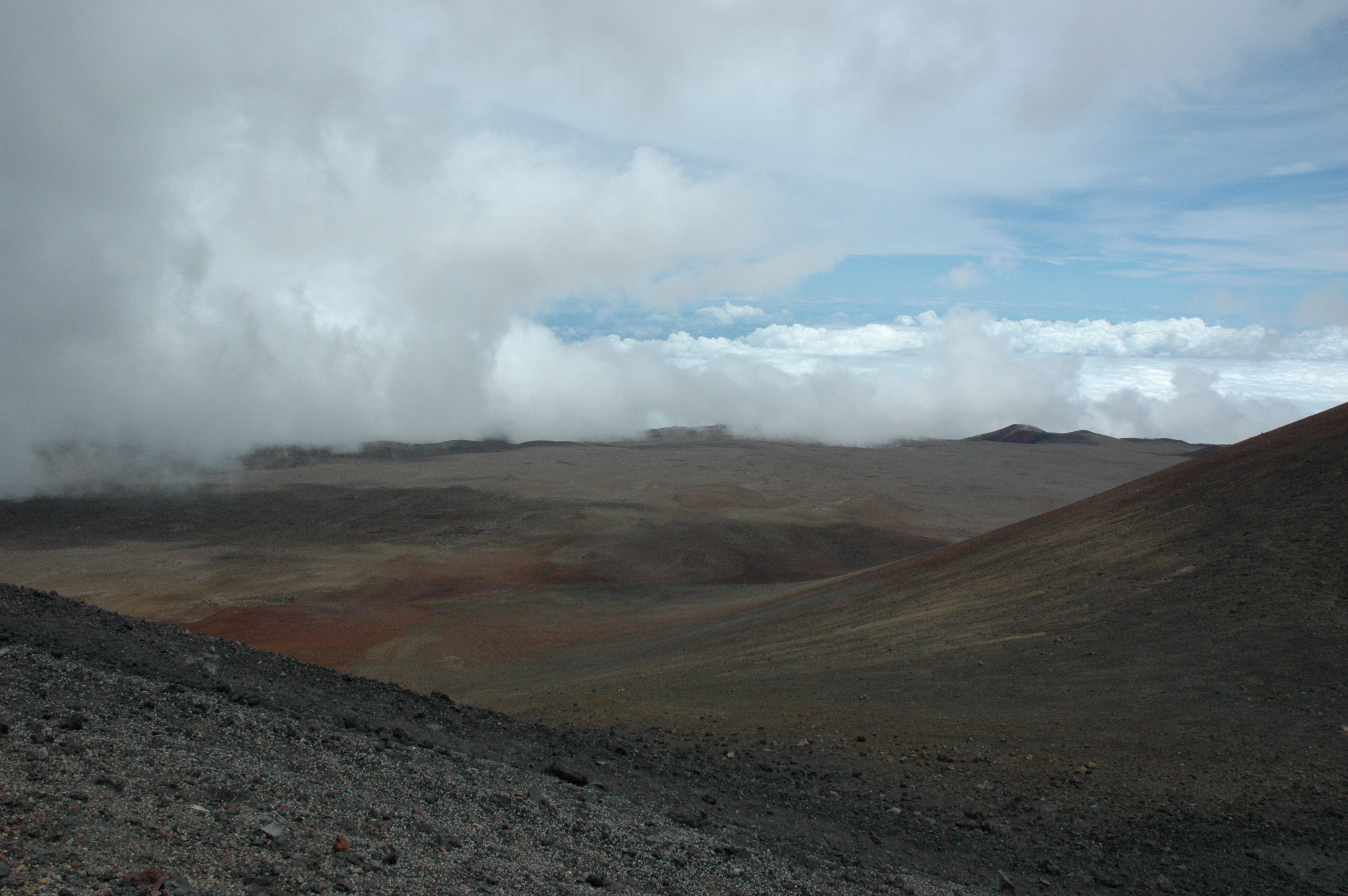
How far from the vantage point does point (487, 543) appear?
44781 millimetres

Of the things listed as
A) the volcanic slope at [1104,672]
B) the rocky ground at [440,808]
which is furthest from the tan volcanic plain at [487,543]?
the rocky ground at [440,808]

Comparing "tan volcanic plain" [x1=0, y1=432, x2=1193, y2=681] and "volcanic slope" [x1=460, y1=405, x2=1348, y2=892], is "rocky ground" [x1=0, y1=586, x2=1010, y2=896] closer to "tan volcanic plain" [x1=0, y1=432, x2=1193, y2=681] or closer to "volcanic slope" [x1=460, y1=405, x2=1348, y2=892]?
"volcanic slope" [x1=460, y1=405, x2=1348, y2=892]

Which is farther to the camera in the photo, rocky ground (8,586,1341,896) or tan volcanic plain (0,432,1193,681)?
tan volcanic plain (0,432,1193,681)

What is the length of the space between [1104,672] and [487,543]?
37.2m

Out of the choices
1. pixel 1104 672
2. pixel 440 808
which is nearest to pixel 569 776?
pixel 440 808

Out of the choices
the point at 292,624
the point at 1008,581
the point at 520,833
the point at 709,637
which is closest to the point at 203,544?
the point at 292,624

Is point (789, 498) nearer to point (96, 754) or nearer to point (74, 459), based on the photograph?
point (74, 459)

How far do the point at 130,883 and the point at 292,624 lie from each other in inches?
1000

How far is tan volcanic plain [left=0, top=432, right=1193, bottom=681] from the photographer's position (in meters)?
26.0

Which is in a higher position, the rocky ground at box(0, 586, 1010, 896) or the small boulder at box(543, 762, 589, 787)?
the rocky ground at box(0, 586, 1010, 896)

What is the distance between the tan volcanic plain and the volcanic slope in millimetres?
5787

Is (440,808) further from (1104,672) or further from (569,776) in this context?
(1104,672)

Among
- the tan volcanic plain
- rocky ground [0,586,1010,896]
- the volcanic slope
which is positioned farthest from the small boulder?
the tan volcanic plain

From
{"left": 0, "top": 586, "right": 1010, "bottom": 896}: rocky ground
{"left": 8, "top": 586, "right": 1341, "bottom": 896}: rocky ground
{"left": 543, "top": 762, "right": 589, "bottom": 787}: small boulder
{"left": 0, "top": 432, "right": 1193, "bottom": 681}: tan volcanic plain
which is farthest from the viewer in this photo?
{"left": 0, "top": 432, "right": 1193, "bottom": 681}: tan volcanic plain
